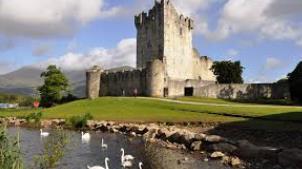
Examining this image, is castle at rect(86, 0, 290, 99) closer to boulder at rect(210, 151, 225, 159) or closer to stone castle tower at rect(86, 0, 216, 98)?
stone castle tower at rect(86, 0, 216, 98)

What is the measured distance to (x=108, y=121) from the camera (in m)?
53.2

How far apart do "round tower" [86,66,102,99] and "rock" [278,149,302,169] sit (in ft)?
194

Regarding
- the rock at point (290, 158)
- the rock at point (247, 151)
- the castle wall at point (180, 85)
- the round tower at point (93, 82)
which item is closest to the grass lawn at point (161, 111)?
the castle wall at point (180, 85)

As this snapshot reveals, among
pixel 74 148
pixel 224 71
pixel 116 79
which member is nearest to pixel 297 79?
pixel 224 71

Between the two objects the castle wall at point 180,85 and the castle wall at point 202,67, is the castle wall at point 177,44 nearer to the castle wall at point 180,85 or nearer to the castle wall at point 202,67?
the castle wall at point 202,67

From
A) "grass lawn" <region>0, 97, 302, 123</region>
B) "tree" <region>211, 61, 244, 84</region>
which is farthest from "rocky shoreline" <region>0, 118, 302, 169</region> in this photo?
"tree" <region>211, 61, 244, 84</region>

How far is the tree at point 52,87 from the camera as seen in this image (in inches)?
3314

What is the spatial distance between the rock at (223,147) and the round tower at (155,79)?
43387mm

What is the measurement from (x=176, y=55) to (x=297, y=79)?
848 inches

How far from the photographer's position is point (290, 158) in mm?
26328

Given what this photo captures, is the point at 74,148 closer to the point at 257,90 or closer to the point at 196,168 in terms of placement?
the point at 196,168

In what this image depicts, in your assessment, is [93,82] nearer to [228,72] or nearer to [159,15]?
[159,15]

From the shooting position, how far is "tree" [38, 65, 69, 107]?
84188 millimetres

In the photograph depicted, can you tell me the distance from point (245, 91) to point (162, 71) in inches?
626
